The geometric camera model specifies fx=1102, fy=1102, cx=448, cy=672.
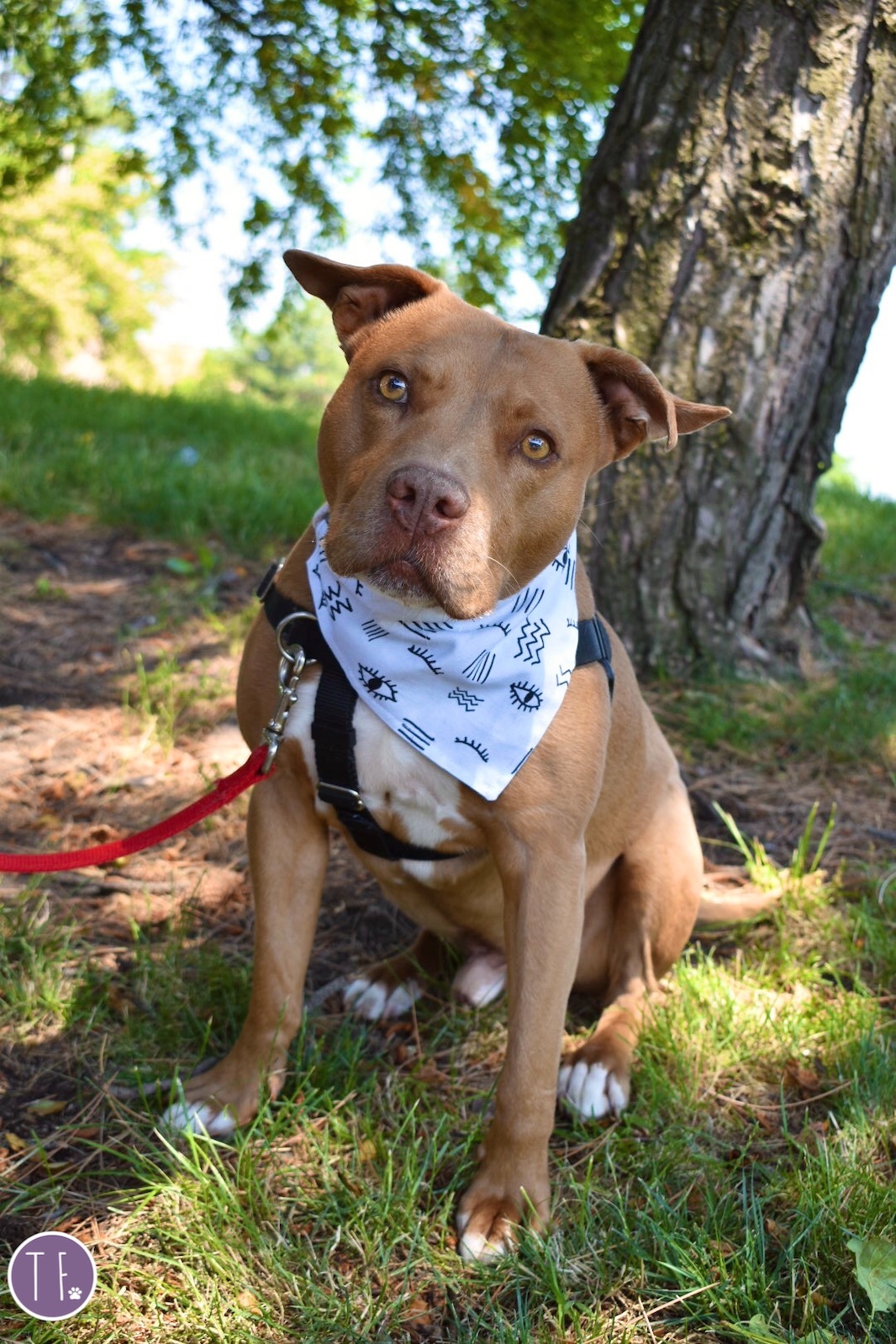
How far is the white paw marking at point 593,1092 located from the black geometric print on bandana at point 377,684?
1.09m

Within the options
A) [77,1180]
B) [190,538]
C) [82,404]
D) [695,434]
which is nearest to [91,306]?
[82,404]

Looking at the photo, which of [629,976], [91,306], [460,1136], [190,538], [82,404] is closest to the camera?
[460,1136]

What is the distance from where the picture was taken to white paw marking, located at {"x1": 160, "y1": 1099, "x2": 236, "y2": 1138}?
2551mm

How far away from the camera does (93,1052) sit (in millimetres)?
2742

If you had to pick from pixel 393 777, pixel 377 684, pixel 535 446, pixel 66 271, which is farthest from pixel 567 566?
pixel 66 271

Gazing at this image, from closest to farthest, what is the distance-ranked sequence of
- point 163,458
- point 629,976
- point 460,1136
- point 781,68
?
point 460,1136 → point 629,976 → point 781,68 → point 163,458

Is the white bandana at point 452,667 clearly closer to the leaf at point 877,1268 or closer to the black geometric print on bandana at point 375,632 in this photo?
the black geometric print on bandana at point 375,632

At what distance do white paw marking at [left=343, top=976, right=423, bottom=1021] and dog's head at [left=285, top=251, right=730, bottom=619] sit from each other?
1286 millimetres

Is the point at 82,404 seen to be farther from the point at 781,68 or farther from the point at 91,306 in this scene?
the point at 91,306

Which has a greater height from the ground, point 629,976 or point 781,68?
point 781,68

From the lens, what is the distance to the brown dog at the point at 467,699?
91.7 inches

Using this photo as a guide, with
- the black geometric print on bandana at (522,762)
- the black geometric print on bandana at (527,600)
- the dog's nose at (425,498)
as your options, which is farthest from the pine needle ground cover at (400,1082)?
the dog's nose at (425,498)

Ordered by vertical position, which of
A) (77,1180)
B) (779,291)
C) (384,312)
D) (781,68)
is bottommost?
(77,1180)

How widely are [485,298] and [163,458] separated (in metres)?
2.93
